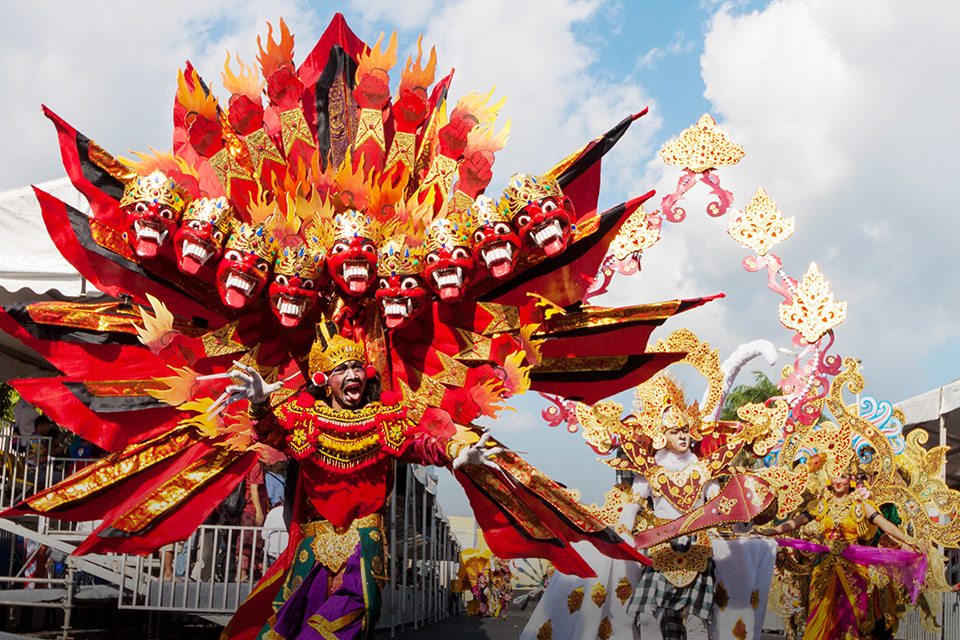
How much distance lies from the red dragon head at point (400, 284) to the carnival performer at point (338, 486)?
29cm

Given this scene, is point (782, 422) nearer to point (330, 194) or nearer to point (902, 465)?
point (902, 465)

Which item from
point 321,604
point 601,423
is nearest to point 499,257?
point 321,604

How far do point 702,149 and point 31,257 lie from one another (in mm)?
5497

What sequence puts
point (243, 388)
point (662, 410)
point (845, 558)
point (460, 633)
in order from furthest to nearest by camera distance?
point (460, 633)
point (845, 558)
point (662, 410)
point (243, 388)

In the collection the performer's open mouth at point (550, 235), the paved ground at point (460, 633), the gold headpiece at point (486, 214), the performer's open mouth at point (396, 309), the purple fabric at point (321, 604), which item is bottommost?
the paved ground at point (460, 633)

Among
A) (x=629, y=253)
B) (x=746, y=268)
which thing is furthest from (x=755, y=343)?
(x=629, y=253)

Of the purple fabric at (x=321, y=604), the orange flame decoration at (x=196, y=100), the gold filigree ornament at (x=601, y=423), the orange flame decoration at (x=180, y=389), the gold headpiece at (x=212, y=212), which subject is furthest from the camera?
the gold filigree ornament at (x=601, y=423)

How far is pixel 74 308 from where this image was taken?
550 centimetres

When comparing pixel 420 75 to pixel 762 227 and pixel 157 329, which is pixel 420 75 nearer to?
pixel 157 329

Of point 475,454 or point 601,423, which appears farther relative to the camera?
point 601,423

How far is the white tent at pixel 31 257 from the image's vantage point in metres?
6.72

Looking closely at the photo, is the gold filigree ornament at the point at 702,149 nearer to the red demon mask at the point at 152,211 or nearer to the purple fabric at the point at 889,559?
the purple fabric at the point at 889,559

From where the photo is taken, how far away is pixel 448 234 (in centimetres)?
521

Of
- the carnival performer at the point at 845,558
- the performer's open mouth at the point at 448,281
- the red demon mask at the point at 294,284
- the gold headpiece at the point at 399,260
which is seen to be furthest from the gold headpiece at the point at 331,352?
the carnival performer at the point at 845,558
